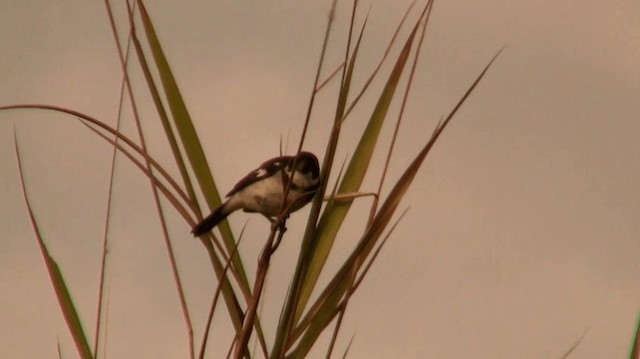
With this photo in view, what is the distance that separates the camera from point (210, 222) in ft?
4.14

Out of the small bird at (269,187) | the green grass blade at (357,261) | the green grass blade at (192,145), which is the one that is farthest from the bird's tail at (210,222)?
the small bird at (269,187)

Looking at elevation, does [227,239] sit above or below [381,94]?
below

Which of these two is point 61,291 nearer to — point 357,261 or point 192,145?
point 192,145

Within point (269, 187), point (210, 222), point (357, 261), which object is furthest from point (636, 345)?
point (269, 187)

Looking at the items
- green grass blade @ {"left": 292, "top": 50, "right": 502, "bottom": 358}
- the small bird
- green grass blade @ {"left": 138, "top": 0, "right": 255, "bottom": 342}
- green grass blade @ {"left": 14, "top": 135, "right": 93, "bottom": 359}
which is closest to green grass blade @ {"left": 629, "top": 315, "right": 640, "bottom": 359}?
green grass blade @ {"left": 292, "top": 50, "right": 502, "bottom": 358}

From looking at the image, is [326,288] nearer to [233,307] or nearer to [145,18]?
[233,307]

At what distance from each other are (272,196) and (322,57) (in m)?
2.12

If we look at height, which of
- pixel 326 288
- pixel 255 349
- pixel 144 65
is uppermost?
pixel 144 65

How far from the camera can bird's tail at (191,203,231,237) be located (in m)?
1.27

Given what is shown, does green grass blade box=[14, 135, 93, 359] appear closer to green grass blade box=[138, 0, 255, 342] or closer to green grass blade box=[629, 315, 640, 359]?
green grass blade box=[138, 0, 255, 342]

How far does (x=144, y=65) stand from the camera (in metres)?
1.38

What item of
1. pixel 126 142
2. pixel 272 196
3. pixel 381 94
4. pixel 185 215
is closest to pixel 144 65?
pixel 126 142

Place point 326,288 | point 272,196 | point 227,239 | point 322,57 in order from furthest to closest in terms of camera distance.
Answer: point 272,196 → point 227,239 → point 326,288 → point 322,57

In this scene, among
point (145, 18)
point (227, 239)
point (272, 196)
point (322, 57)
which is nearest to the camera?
point (322, 57)
